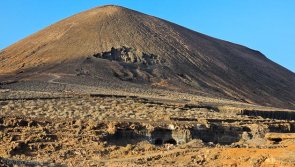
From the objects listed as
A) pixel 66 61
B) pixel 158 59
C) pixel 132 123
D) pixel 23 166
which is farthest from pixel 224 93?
pixel 23 166

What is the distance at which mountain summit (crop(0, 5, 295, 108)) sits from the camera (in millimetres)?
57719

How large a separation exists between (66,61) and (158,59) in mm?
11012

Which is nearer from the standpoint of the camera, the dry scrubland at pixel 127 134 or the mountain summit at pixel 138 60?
the dry scrubland at pixel 127 134

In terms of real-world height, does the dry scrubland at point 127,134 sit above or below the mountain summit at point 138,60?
below

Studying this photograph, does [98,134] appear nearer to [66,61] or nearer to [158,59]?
[66,61]

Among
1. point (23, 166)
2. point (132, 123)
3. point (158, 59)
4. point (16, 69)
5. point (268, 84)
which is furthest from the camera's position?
point (268, 84)

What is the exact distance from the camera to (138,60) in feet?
211

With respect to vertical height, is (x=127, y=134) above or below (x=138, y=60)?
below

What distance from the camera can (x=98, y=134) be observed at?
74.4ft

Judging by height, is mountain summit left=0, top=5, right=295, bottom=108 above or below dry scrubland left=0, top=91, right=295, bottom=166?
above

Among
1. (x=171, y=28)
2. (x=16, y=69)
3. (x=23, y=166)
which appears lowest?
(x=23, y=166)

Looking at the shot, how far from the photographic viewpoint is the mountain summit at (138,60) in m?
57.7

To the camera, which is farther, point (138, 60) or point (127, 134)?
point (138, 60)

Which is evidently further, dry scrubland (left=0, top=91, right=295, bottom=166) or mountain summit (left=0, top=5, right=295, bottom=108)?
mountain summit (left=0, top=5, right=295, bottom=108)
